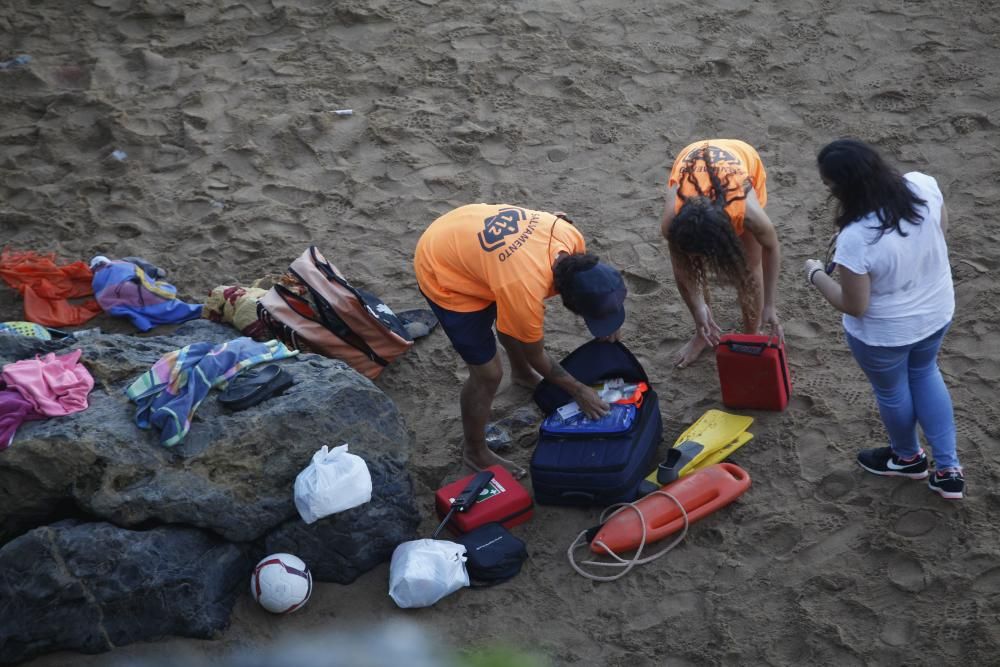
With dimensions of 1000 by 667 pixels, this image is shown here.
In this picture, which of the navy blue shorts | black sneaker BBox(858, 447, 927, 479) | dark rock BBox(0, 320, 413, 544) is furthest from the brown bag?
black sneaker BBox(858, 447, 927, 479)

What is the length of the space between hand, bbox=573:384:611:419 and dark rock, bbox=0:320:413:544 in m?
0.85

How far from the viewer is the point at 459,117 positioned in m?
7.13

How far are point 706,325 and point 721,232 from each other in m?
0.93

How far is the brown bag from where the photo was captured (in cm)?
532

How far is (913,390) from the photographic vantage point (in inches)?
161

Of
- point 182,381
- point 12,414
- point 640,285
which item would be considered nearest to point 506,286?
point 182,381

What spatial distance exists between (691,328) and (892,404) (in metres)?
1.54

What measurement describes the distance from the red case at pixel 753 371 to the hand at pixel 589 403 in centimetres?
68

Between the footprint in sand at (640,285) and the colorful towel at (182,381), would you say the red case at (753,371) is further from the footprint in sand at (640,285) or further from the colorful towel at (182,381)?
the colorful towel at (182,381)

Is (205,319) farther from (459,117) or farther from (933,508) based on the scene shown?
(933,508)

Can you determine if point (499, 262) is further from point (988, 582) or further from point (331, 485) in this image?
point (988, 582)

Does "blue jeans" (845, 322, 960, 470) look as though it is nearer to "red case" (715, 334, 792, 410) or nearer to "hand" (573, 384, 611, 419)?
"red case" (715, 334, 792, 410)

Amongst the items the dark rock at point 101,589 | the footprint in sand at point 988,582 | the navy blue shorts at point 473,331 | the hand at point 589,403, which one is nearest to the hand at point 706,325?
the hand at point 589,403

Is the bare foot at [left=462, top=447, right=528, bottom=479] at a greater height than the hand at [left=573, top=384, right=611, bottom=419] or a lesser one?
lesser
